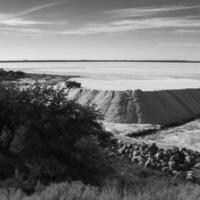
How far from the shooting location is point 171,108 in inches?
1172

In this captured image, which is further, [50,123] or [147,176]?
[50,123]

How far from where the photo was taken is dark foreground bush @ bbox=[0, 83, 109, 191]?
45.9 ft

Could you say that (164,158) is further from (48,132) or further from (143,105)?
(143,105)

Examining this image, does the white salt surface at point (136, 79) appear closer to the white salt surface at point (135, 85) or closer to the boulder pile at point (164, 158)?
the white salt surface at point (135, 85)

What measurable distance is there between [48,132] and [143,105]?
15.1 metres

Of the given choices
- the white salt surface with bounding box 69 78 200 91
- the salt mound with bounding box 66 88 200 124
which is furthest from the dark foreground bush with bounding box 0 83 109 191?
the white salt surface with bounding box 69 78 200 91

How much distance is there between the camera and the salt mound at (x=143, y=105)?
1070 inches

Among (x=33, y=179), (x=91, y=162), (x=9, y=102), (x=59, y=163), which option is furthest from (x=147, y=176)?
(x=9, y=102)

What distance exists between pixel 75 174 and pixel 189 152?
23.7 feet

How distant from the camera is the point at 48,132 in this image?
15.4 m

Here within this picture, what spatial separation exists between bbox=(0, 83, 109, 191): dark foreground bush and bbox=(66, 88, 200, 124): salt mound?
10183 millimetres

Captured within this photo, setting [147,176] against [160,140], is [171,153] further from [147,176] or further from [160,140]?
[160,140]

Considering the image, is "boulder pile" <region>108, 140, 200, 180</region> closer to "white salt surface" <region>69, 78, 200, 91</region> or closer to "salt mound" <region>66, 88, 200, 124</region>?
"salt mound" <region>66, 88, 200, 124</region>

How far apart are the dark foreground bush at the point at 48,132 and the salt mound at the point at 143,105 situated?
33.4 ft
